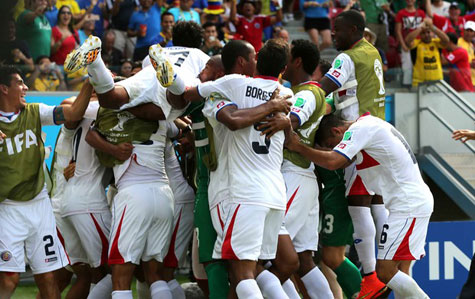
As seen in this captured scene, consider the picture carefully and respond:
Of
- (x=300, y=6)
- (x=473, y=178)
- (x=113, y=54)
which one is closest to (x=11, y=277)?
(x=113, y=54)

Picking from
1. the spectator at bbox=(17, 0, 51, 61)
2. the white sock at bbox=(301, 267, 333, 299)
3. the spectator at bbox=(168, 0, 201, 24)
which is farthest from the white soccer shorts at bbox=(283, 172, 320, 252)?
the spectator at bbox=(168, 0, 201, 24)

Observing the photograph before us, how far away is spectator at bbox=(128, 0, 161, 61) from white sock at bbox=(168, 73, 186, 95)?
643 centimetres

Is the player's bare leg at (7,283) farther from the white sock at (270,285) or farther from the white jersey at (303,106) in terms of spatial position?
the white jersey at (303,106)

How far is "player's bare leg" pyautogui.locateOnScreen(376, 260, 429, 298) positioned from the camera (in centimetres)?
721

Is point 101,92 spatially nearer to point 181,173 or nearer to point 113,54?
point 181,173

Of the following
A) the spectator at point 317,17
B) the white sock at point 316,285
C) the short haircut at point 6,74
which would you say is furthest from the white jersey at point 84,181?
the spectator at point 317,17

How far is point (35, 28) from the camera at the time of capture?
12320 mm

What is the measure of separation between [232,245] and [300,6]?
10.2 meters

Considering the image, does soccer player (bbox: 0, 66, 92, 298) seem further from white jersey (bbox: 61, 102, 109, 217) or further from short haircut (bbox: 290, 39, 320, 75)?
short haircut (bbox: 290, 39, 320, 75)

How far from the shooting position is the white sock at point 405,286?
7.21m

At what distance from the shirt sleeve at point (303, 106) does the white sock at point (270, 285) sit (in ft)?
4.57

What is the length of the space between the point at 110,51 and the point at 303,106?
6.33m

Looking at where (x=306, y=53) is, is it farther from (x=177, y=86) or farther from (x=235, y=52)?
(x=177, y=86)

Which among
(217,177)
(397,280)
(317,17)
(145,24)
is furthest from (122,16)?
(397,280)
